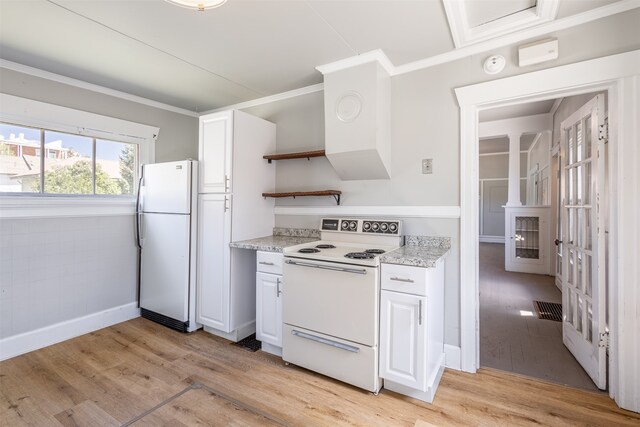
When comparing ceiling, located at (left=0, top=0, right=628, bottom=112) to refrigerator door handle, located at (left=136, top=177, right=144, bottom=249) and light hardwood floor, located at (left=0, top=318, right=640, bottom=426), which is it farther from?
light hardwood floor, located at (left=0, top=318, right=640, bottom=426)

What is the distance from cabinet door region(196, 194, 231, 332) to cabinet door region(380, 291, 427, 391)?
148 centimetres

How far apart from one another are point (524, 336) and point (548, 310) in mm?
980

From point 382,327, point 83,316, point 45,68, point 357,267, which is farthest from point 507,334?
point 45,68

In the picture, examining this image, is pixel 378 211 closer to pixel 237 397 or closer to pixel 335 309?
pixel 335 309

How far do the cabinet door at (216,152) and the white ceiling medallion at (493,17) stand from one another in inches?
75.1

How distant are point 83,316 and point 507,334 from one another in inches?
161

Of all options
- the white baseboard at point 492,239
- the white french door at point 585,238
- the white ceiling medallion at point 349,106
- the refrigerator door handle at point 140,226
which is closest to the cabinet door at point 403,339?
the white french door at point 585,238

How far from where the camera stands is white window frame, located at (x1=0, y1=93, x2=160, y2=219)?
2.53 m

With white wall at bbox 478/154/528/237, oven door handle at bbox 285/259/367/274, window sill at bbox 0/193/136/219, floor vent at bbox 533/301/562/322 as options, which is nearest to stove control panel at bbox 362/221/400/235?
oven door handle at bbox 285/259/367/274

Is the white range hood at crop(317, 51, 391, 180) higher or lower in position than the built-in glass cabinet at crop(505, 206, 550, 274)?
higher

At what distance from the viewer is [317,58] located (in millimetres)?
2451

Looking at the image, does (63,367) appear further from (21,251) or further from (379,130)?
(379,130)

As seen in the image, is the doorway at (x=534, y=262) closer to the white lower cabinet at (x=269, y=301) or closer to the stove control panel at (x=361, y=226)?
the stove control panel at (x=361, y=226)

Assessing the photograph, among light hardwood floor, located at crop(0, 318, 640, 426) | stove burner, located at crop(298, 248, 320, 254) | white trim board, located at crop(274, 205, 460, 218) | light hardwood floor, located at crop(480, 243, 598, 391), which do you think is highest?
white trim board, located at crop(274, 205, 460, 218)
